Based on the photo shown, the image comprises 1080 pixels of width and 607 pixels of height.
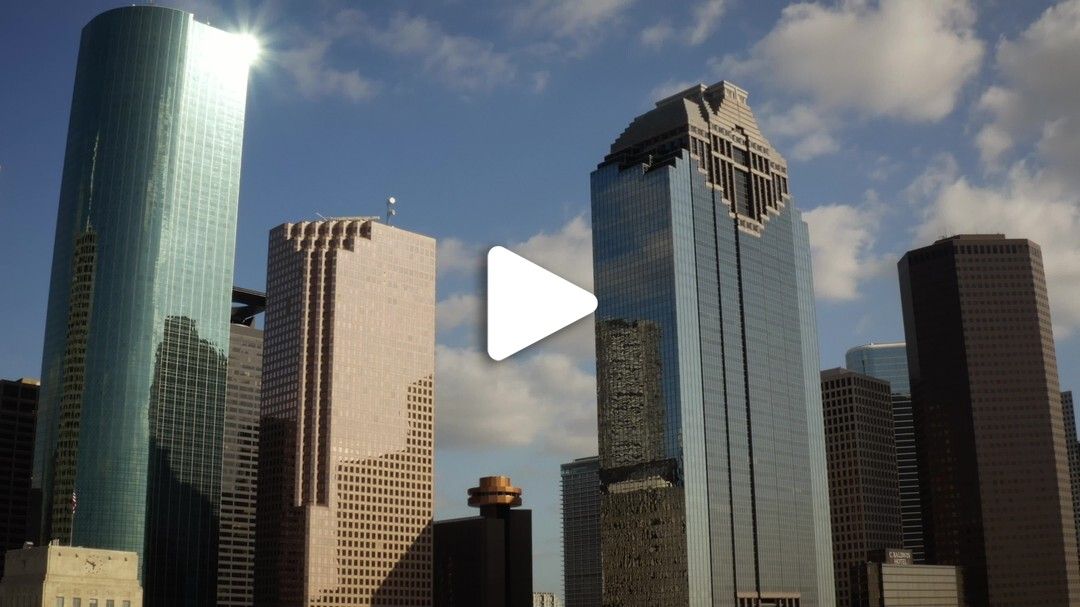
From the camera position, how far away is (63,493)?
195 metres

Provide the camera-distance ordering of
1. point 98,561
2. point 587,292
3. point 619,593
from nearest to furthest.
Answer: point 587,292
point 98,561
point 619,593

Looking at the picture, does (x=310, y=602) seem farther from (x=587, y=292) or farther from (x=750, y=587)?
(x=587, y=292)

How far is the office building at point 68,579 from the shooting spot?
360ft

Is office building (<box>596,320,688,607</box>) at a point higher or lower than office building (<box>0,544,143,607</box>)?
higher

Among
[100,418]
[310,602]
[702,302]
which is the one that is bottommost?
[310,602]

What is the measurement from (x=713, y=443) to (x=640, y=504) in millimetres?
15159

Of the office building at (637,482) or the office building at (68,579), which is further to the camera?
the office building at (637,482)

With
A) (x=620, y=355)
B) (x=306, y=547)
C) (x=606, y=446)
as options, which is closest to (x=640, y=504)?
(x=606, y=446)

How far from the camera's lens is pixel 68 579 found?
111 meters

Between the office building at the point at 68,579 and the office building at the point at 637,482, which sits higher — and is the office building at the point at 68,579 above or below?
below

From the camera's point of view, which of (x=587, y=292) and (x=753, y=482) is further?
(x=753, y=482)

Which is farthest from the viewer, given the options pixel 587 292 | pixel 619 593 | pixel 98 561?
pixel 619 593

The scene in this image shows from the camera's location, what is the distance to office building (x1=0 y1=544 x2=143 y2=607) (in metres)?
110

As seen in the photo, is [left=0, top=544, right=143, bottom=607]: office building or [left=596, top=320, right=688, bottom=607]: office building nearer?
[left=0, top=544, right=143, bottom=607]: office building
